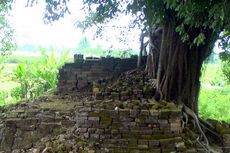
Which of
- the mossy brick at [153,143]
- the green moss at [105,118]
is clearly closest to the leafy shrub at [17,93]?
the green moss at [105,118]

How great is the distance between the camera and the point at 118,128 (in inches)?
242

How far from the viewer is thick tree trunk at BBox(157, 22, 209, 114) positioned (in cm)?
715

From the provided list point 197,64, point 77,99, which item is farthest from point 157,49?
point 77,99

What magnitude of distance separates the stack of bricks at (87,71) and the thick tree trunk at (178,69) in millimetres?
2516

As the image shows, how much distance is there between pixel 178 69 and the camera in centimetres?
717

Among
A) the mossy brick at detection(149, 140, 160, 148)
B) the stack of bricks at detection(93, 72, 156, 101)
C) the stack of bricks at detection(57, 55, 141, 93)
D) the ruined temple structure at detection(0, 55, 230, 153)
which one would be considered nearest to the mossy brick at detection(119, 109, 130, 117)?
the ruined temple structure at detection(0, 55, 230, 153)

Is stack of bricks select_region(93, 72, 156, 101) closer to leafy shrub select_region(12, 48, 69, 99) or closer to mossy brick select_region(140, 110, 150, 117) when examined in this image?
mossy brick select_region(140, 110, 150, 117)

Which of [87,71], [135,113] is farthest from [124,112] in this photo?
[87,71]

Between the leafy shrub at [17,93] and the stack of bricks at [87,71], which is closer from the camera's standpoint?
the stack of bricks at [87,71]

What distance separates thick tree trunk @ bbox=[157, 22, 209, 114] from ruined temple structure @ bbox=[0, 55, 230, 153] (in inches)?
12.5

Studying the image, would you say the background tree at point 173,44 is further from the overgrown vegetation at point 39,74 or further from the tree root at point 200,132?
the overgrown vegetation at point 39,74

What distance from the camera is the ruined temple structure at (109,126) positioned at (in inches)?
239

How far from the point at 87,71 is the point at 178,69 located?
313cm

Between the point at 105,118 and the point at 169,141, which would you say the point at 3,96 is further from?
the point at 169,141
